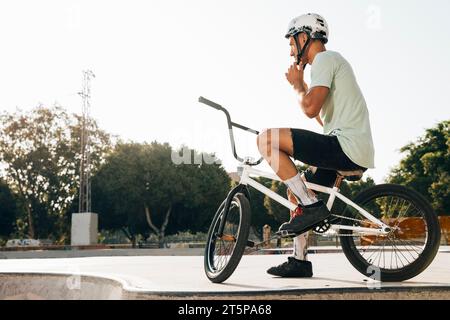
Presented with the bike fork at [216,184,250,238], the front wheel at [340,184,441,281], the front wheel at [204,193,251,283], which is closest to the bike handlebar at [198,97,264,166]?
the bike fork at [216,184,250,238]

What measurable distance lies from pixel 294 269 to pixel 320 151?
5.04 feet

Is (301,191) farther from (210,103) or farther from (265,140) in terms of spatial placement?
(210,103)

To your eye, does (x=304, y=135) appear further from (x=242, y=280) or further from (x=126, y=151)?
(x=126, y=151)

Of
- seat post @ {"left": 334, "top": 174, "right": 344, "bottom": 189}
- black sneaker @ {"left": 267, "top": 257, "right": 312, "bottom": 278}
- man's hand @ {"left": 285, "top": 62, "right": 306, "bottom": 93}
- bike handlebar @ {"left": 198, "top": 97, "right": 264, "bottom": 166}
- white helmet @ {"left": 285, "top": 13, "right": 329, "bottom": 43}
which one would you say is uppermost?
white helmet @ {"left": 285, "top": 13, "right": 329, "bottom": 43}

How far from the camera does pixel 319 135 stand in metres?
4.73

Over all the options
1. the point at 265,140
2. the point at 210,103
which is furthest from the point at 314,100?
the point at 210,103

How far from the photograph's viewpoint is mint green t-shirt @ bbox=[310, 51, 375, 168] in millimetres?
4754

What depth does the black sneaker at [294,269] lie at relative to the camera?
561 cm

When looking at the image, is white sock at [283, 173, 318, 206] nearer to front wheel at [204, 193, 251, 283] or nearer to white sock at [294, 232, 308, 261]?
front wheel at [204, 193, 251, 283]

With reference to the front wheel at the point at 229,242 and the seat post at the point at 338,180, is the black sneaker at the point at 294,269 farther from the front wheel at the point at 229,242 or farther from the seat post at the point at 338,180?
the seat post at the point at 338,180

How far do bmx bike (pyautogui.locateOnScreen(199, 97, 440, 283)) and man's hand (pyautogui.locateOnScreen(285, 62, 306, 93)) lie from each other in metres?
0.58

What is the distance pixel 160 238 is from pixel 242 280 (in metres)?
46.3

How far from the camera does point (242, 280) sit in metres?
5.26

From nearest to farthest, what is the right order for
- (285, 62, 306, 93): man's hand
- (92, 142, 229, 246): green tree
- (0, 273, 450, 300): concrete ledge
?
(0, 273, 450, 300): concrete ledge → (285, 62, 306, 93): man's hand → (92, 142, 229, 246): green tree
